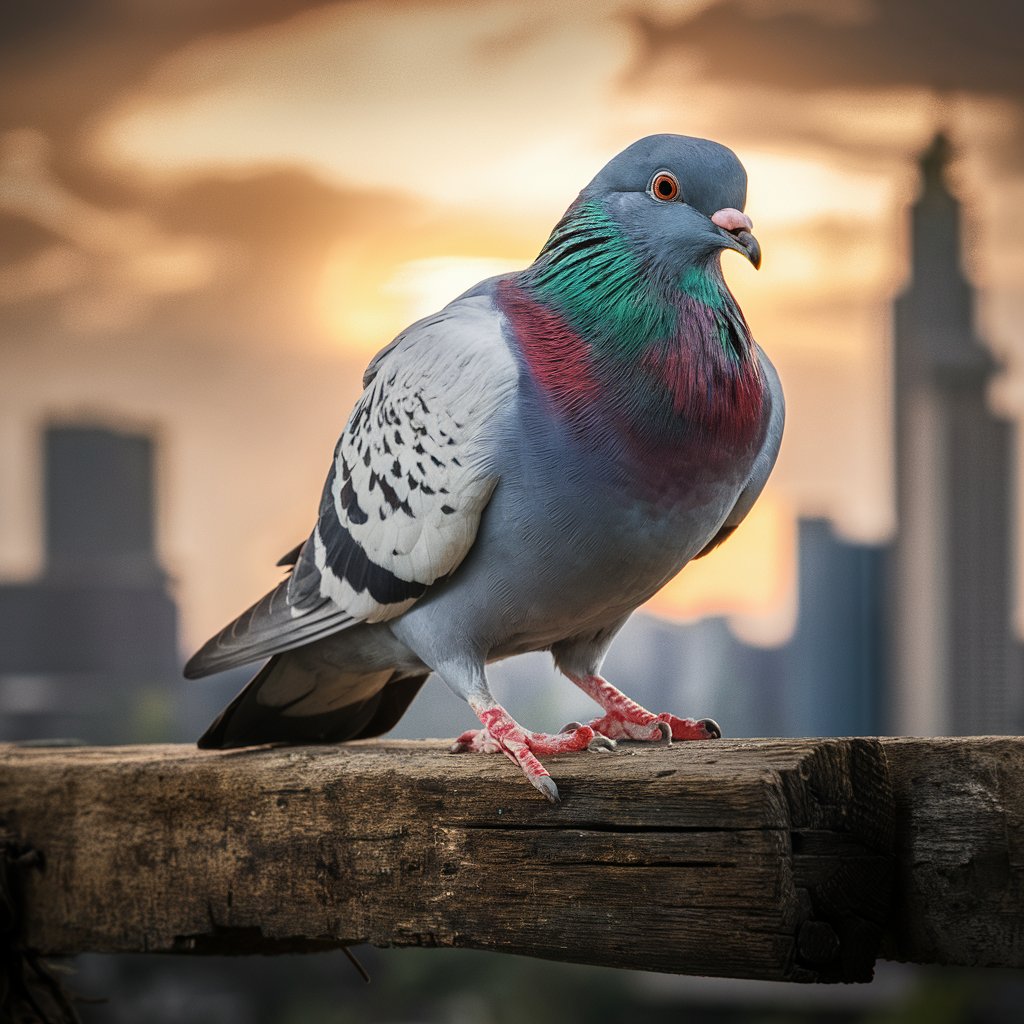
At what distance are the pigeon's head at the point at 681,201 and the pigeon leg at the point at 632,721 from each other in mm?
805

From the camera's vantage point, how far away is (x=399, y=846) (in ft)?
6.98

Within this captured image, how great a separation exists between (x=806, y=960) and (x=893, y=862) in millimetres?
274

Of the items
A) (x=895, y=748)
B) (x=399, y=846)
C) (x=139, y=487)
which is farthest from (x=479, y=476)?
(x=139, y=487)

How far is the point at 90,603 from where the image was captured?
126ft

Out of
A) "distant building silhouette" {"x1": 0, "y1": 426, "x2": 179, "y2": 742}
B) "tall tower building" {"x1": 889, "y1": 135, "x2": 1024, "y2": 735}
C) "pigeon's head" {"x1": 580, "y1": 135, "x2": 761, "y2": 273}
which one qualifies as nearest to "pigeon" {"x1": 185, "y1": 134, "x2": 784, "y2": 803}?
"pigeon's head" {"x1": 580, "y1": 135, "x2": 761, "y2": 273}

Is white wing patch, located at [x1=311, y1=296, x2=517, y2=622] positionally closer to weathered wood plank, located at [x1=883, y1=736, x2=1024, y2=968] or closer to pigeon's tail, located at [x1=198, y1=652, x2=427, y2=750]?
pigeon's tail, located at [x1=198, y1=652, x2=427, y2=750]

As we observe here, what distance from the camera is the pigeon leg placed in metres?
2.37

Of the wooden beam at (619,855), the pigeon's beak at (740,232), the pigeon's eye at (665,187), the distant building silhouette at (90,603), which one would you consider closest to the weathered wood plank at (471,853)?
the wooden beam at (619,855)

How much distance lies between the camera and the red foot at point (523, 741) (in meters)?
2.03

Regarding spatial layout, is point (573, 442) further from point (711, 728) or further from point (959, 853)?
point (959, 853)

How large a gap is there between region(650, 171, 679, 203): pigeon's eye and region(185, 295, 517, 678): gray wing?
1.17ft

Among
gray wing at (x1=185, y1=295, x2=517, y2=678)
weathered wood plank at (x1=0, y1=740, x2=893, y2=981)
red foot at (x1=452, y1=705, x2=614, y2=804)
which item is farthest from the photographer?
gray wing at (x1=185, y1=295, x2=517, y2=678)

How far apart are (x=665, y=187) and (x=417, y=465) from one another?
0.64m

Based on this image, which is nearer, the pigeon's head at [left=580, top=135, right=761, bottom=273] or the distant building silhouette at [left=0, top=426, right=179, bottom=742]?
the pigeon's head at [left=580, top=135, right=761, bottom=273]
